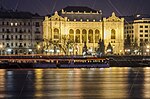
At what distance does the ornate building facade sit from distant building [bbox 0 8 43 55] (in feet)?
63.6

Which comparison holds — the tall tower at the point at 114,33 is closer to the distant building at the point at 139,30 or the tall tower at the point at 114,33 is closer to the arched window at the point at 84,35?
the arched window at the point at 84,35

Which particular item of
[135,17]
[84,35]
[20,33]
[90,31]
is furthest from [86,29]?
[20,33]

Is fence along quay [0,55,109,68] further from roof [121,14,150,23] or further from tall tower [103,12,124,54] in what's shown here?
roof [121,14,150,23]

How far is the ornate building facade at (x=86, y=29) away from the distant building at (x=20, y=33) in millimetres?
19388

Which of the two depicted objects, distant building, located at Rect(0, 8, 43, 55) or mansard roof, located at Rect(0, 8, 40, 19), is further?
mansard roof, located at Rect(0, 8, 40, 19)

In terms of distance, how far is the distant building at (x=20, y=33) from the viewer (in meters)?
130

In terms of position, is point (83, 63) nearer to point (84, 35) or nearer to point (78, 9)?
point (84, 35)

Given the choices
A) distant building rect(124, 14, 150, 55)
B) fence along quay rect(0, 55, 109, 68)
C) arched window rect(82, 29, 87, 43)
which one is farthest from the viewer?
distant building rect(124, 14, 150, 55)

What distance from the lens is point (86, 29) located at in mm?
158125

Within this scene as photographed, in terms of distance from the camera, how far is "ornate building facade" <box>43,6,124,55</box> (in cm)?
15238

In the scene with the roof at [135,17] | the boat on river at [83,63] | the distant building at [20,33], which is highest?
the roof at [135,17]

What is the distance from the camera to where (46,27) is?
151 meters

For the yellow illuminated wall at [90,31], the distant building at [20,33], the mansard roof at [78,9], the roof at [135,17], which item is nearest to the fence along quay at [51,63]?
the distant building at [20,33]

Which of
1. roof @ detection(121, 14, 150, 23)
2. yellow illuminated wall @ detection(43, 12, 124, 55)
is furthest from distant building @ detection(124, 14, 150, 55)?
yellow illuminated wall @ detection(43, 12, 124, 55)
